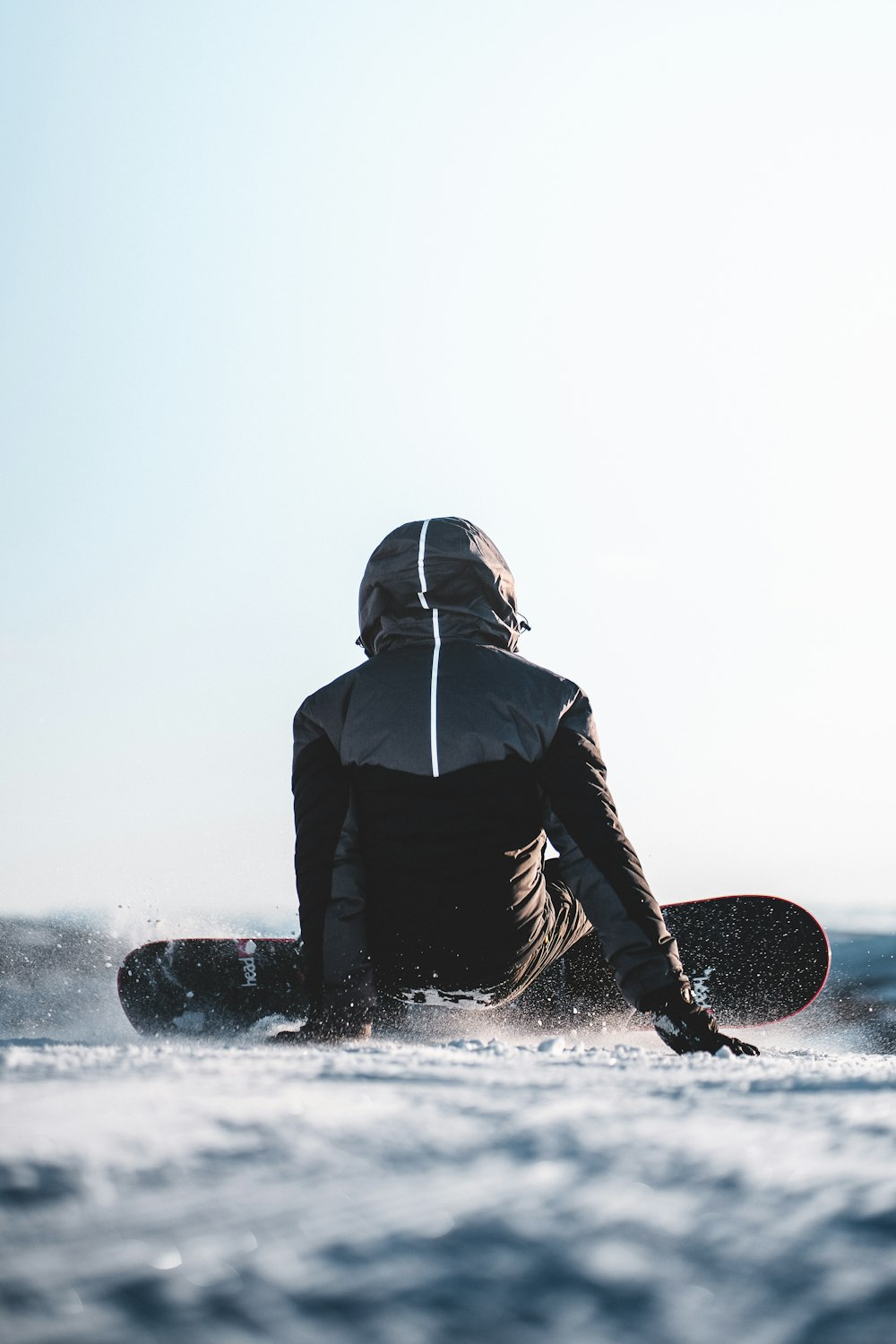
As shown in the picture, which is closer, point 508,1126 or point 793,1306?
point 793,1306

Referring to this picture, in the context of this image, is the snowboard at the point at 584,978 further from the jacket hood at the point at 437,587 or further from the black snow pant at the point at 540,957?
the jacket hood at the point at 437,587

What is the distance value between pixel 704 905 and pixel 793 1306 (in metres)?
3.09

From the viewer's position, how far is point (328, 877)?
2.29 meters

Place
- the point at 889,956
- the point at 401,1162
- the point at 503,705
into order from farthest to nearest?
the point at 889,956
the point at 503,705
the point at 401,1162

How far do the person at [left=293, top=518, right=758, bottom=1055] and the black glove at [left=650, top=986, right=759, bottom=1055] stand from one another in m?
0.15

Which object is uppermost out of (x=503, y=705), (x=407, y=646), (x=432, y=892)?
(x=407, y=646)

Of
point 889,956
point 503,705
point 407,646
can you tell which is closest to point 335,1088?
point 503,705

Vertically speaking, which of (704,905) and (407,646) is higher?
(407,646)

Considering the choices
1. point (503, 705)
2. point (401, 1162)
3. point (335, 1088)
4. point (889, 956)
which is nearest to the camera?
point (401, 1162)

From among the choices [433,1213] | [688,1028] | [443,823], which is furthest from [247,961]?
[433,1213]

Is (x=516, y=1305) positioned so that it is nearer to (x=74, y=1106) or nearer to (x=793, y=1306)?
(x=793, y=1306)

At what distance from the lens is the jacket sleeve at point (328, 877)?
2.21 metres

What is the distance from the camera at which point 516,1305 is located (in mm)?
326

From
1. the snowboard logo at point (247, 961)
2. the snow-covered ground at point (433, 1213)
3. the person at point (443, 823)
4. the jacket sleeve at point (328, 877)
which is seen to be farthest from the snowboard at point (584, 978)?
the snow-covered ground at point (433, 1213)
